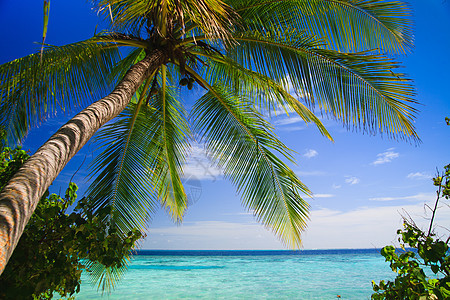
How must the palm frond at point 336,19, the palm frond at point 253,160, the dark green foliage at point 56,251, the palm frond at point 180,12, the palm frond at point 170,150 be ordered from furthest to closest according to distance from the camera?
the palm frond at point 170,150, the palm frond at point 253,160, the palm frond at point 336,19, the palm frond at point 180,12, the dark green foliage at point 56,251

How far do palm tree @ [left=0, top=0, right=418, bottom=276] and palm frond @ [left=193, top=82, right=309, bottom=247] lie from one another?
0.06 feet

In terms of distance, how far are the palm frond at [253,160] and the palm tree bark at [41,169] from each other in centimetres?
260

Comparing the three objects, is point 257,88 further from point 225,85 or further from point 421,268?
point 421,268

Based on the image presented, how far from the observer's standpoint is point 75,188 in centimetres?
282

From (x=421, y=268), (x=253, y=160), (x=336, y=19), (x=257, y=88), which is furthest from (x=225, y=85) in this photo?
(x=421, y=268)

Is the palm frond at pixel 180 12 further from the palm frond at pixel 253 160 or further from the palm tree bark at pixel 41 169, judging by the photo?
the palm frond at pixel 253 160

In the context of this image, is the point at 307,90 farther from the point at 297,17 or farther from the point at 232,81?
the point at 232,81

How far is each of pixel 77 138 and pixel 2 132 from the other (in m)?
1.18

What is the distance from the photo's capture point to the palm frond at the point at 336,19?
4387 mm

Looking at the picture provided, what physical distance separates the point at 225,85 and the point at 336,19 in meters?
2.22

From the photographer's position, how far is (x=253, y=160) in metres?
5.52

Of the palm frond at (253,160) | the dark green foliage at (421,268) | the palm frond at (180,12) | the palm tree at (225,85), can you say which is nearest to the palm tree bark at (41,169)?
the palm tree at (225,85)

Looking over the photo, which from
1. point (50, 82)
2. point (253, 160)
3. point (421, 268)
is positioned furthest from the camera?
point (253, 160)

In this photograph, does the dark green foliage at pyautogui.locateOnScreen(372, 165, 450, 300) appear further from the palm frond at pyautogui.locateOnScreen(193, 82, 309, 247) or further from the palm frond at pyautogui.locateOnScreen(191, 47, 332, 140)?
the palm frond at pyautogui.locateOnScreen(193, 82, 309, 247)
